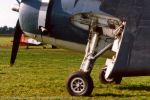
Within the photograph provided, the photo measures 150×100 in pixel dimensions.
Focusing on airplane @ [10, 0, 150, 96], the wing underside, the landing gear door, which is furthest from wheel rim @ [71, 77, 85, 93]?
the landing gear door

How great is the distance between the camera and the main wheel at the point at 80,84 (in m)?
10.9

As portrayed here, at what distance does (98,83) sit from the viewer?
14266 millimetres

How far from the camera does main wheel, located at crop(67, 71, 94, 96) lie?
35.7 ft

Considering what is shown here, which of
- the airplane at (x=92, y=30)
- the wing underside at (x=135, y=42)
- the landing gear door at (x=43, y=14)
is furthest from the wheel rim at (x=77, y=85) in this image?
the landing gear door at (x=43, y=14)

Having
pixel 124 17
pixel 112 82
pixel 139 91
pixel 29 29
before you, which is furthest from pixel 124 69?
pixel 112 82

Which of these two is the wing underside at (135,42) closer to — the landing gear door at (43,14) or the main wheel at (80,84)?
the main wheel at (80,84)

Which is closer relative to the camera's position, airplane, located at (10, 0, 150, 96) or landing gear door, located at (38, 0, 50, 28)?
airplane, located at (10, 0, 150, 96)

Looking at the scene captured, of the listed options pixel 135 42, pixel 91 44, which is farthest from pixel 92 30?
pixel 135 42

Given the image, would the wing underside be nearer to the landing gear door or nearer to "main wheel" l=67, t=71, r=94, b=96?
"main wheel" l=67, t=71, r=94, b=96

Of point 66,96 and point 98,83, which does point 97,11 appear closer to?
point 66,96

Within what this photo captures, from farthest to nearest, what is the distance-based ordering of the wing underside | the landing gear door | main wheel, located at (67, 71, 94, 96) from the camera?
1. the landing gear door
2. main wheel, located at (67, 71, 94, 96)
3. the wing underside

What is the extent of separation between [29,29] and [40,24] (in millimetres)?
549

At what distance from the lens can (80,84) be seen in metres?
11.0

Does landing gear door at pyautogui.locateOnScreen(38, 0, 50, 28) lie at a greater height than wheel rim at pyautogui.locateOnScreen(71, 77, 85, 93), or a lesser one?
greater
